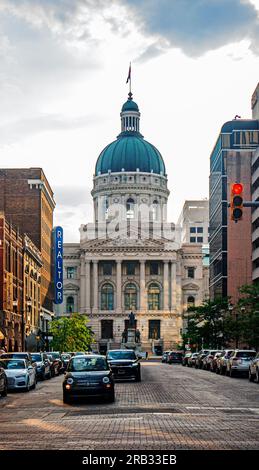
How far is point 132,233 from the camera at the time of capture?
645ft

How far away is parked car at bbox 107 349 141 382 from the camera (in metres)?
49.0

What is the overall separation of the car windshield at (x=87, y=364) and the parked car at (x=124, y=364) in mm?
16082

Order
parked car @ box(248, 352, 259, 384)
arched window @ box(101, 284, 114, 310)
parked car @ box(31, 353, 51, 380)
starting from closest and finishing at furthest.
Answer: parked car @ box(248, 352, 259, 384) → parked car @ box(31, 353, 51, 380) → arched window @ box(101, 284, 114, 310)

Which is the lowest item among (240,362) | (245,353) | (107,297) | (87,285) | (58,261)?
(240,362)

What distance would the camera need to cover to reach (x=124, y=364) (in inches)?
1940

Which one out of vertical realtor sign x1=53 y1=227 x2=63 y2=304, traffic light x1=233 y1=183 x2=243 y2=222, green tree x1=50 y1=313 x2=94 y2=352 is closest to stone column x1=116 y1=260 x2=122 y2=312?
vertical realtor sign x1=53 y1=227 x2=63 y2=304

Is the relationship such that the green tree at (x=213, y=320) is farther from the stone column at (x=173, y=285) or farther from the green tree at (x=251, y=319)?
the stone column at (x=173, y=285)

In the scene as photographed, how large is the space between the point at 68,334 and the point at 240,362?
69092 millimetres

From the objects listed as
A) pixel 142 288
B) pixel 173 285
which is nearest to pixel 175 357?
pixel 173 285

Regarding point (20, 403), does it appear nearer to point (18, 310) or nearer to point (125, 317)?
point (18, 310)

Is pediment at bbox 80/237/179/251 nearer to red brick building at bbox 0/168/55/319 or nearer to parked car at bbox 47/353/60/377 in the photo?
red brick building at bbox 0/168/55/319

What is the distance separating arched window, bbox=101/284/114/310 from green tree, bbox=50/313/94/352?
65421 millimetres

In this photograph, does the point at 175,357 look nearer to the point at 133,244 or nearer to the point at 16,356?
the point at 16,356
